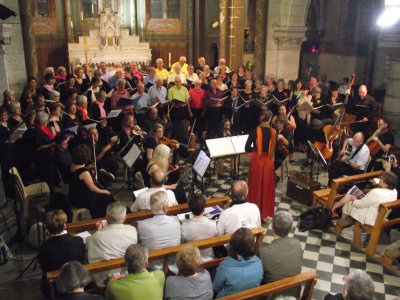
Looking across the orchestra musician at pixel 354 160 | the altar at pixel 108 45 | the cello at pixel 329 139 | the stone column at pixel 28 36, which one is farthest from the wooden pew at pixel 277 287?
the altar at pixel 108 45

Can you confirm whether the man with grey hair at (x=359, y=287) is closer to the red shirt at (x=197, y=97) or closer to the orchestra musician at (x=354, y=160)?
the orchestra musician at (x=354, y=160)

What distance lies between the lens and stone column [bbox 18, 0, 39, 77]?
9.58m

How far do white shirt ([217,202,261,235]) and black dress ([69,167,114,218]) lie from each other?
5.53 ft

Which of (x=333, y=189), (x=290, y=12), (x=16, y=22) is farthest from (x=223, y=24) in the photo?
(x=333, y=189)

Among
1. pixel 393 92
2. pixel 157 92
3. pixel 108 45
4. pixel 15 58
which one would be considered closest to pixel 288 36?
pixel 393 92

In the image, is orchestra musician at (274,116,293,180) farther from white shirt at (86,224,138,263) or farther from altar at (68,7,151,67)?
altar at (68,7,151,67)

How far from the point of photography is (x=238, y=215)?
14.2 ft

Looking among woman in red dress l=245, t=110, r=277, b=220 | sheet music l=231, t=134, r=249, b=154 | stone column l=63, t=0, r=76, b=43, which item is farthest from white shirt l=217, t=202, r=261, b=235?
stone column l=63, t=0, r=76, b=43

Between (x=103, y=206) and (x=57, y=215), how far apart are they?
147cm

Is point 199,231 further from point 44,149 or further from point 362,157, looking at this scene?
point 362,157

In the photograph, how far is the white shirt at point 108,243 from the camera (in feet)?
12.1

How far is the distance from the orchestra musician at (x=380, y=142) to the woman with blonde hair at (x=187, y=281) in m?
4.77

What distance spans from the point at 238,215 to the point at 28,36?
7.71 metres

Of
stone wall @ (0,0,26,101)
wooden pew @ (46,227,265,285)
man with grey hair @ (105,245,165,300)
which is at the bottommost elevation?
wooden pew @ (46,227,265,285)
